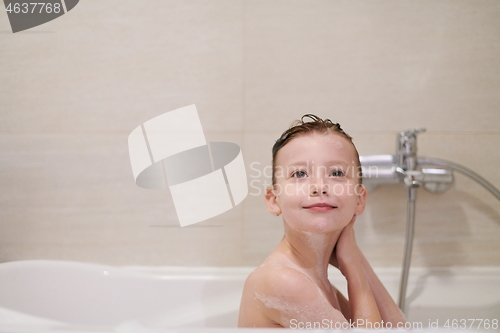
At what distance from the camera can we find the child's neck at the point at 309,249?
0.78m

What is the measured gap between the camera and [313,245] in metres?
0.79

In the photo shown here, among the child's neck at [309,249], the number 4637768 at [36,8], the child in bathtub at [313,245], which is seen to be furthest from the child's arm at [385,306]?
the number 4637768 at [36,8]

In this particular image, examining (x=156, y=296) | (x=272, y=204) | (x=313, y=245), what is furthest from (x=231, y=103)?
(x=156, y=296)

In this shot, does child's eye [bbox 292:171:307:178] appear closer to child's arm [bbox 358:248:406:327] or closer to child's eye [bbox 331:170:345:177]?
child's eye [bbox 331:170:345:177]

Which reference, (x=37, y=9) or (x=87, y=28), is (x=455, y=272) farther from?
(x=37, y=9)

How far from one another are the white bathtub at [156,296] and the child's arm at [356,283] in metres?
0.26

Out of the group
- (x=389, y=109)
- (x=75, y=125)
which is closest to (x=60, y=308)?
(x=75, y=125)

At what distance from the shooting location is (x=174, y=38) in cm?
103

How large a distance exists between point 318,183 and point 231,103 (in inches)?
16.7

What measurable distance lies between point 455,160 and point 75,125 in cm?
108

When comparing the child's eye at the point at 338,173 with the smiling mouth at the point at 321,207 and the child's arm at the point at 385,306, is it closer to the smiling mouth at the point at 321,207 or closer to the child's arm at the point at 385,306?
the smiling mouth at the point at 321,207

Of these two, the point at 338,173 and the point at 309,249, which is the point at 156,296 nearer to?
the point at 309,249

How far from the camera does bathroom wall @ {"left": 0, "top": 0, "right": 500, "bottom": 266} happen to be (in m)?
1.03

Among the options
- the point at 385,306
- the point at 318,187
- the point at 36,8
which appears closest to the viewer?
the point at 318,187
